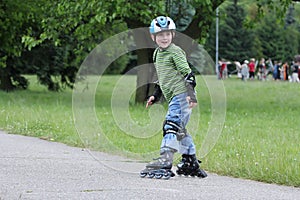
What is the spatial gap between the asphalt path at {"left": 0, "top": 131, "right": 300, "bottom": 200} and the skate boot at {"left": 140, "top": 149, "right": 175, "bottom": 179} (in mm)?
101

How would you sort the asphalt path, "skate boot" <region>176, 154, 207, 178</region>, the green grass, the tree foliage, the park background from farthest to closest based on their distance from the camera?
the tree foliage < the park background < the green grass < "skate boot" <region>176, 154, 207, 178</region> < the asphalt path

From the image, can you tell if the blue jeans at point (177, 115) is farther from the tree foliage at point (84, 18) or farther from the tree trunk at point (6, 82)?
the tree trunk at point (6, 82)

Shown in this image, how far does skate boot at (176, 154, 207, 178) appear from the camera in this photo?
853 centimetres

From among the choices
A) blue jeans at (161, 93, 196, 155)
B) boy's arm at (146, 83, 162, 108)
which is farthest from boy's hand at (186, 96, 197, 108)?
boy's arm at (146, 83, 162, 108)

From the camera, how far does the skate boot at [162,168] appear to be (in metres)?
A: 8.31

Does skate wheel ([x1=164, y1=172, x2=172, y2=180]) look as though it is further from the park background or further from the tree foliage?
the tree foliage

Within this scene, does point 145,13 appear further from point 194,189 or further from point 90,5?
point 194,189

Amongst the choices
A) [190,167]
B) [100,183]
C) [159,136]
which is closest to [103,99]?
[159,136]

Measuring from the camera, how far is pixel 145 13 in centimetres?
1969

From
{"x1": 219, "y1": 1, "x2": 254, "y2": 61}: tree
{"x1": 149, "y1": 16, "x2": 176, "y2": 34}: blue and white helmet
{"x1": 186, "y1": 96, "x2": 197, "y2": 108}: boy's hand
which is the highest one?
{"x1": 149, "y1": 16, "x2": 176, "y2": 34}: blue and white helmet

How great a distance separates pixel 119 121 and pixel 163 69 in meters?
2.56

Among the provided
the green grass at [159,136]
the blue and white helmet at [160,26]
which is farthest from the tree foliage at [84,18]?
the blue and white helmet at [160,26]

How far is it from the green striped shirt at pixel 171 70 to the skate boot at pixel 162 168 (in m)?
0.60

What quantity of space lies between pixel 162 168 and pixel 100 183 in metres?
0.82
